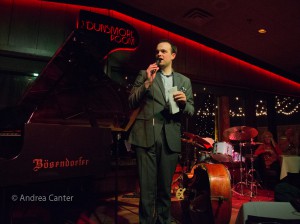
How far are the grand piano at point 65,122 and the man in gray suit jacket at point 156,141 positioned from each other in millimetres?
366

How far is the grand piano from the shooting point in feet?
5.46

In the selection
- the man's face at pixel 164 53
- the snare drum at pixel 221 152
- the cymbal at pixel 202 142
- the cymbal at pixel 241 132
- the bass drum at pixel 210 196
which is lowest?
the bass drum at pixel 210 196

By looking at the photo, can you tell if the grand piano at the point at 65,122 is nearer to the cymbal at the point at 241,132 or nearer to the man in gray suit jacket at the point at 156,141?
the man in gray suit jacket at the point at 156,141

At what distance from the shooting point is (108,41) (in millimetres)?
4477

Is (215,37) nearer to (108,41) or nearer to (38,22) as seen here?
(108,41)

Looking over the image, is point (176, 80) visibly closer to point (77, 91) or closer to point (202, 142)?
point (77, 91)

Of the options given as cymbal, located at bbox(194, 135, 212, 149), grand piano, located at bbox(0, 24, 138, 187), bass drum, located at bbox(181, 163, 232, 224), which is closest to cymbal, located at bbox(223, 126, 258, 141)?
cymbal, located at bbox(194, 135, 212, 149)

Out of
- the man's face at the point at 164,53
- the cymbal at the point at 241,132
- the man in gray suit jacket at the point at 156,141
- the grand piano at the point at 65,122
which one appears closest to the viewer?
the grand piano at the point at 65,122

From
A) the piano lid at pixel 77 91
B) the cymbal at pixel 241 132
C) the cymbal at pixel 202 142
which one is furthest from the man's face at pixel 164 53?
the cymbal at pixel 241 132

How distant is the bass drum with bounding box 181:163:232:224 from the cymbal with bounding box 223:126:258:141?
1.97 metres

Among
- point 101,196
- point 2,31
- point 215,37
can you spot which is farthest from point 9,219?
point 215,37

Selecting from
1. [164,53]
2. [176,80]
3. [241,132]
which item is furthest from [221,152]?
[164,53]

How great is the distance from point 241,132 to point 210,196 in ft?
8.16

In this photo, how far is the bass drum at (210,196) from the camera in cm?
247
